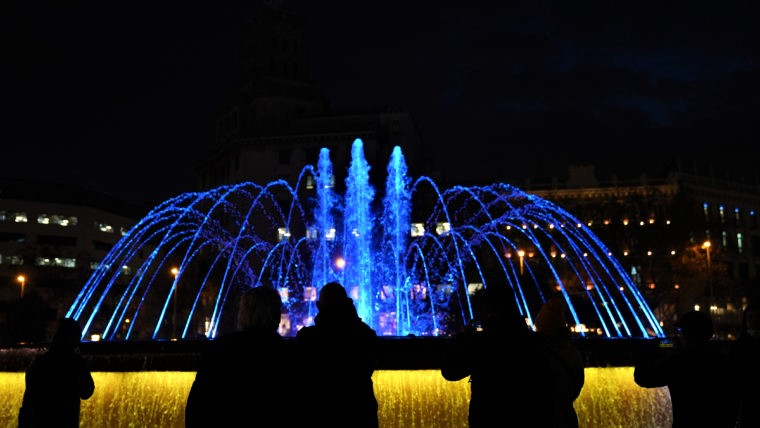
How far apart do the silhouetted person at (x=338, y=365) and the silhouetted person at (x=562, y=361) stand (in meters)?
1.44

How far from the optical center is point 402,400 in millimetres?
10789

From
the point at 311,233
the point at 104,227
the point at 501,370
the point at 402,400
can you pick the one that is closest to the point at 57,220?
the point at 104,227

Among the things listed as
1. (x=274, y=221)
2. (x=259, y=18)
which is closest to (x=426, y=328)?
(x=274, y=221)

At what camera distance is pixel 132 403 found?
11.3m

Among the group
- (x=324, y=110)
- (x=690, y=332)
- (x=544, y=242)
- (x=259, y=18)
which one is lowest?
(x=690, y=332)

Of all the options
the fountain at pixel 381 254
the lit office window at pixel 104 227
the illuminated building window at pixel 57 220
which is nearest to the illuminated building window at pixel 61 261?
the illuminated building window at pixel 57 220

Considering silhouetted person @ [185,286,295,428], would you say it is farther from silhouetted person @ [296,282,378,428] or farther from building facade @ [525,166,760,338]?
building facade @ [525,166,760,338]

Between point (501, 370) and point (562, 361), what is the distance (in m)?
0.98

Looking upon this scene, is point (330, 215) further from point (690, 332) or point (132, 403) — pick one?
point (690, 332)

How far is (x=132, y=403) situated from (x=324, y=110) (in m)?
72.2

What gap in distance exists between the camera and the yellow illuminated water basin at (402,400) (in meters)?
10.8

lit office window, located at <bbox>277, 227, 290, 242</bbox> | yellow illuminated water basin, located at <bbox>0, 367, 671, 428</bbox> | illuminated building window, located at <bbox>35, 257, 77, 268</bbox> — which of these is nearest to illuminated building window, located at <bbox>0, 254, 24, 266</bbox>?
illuminated building window, located at <bbox>35, 257, 77, 268</bbox>

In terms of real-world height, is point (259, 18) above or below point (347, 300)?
above

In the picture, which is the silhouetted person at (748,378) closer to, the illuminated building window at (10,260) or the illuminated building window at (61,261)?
the illuminated building window at (61,261)
